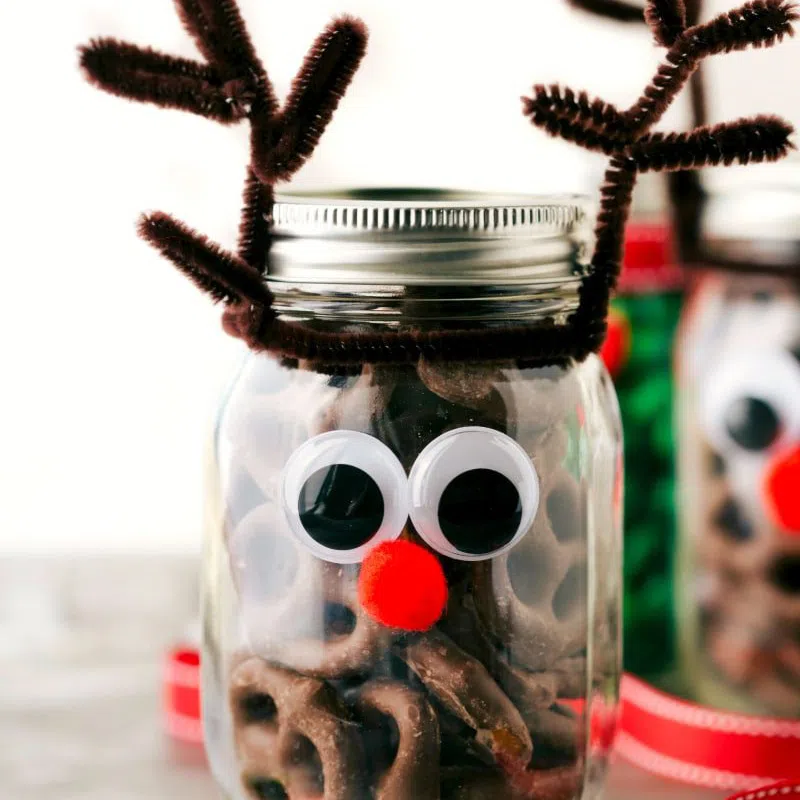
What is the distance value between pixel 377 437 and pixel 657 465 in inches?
12.0

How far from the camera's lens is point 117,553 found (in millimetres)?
795

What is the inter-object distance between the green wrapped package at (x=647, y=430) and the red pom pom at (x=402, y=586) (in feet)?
0.87

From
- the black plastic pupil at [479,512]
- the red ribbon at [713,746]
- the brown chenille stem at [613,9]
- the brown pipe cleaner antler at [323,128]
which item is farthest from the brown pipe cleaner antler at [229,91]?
the red ribbon at [713,746]

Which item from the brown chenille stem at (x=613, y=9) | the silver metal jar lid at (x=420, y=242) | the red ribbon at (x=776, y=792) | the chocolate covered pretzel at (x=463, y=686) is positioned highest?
the brown chenille stem at (x=613, y=9)

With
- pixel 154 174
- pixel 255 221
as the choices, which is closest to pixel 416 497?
pixel 255 221

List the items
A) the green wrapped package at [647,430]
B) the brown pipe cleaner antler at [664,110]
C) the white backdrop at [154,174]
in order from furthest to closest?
the white backdrop at [154,174]
the green wrapped package at [647,430]
the brown pipe cleaner antler at [664,110]

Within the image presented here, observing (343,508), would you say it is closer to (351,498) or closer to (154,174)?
(351,498)

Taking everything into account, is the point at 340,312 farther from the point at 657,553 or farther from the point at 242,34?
the point at 657,553

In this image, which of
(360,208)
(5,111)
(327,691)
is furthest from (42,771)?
(5,111)

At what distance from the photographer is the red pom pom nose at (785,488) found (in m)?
0.50

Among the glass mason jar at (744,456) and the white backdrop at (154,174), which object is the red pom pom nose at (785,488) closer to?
the glass mason jar at (744,456)

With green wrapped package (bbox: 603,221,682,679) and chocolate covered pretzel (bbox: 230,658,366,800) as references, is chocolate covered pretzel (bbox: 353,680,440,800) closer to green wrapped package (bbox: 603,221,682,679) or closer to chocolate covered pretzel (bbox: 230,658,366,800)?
chocolate covered pretzel (bbox: 230,658,366,800)

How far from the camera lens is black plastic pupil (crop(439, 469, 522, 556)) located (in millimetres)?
358

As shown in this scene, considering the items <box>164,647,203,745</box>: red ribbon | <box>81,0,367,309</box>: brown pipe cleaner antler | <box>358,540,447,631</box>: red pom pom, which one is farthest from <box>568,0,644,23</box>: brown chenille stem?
<box>164,647,203,745</box>: red ribbon
